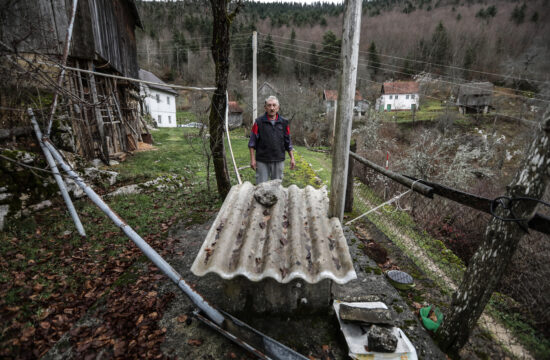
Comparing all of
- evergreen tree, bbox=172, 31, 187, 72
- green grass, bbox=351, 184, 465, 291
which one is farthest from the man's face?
evergreen tree, bbox=172, 31, 187, 72

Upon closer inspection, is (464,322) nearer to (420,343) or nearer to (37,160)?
(420,343)

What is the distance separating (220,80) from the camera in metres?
4.83

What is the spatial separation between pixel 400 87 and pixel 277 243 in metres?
50.6

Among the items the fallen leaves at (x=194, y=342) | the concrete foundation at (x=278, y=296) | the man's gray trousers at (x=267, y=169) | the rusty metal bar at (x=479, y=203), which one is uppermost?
the rusty metal bar at (x=479, y=203)

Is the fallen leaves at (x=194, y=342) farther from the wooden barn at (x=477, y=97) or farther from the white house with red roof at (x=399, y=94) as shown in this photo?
the white house with red roof at (x=399, y=94)

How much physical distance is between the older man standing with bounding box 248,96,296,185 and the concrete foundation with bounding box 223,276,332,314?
2.42 meters

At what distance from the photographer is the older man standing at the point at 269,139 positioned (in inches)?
170

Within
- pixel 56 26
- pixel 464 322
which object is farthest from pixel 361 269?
pixel 56 26

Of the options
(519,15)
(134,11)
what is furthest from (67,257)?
(519,15)

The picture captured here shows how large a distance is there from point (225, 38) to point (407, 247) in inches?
203

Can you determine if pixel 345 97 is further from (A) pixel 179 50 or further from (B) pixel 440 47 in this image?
(B) pixel 440 47

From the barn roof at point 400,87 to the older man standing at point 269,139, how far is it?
47915mm

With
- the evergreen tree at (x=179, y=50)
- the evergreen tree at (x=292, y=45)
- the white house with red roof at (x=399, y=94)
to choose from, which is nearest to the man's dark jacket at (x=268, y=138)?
the white house with red roof at (x=399, y=94)

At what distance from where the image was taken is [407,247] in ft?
14.4
